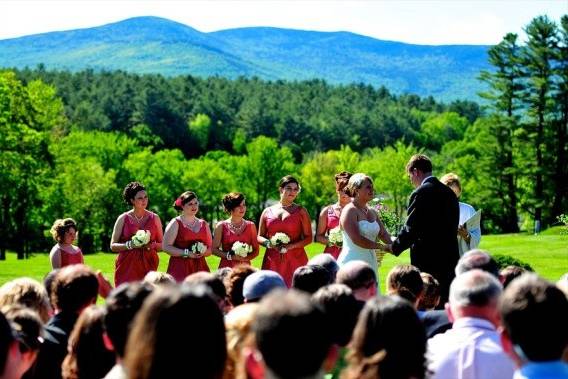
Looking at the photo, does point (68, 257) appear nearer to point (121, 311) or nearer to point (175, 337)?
point (121, 311)

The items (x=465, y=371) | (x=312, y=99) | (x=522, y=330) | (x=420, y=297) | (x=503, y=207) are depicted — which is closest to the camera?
(x=522, y=330)

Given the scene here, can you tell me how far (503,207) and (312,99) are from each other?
88.5 metres

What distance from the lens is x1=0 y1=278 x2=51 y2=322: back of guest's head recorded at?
6.06m

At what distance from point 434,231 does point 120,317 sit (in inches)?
233

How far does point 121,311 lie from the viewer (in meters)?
4.42

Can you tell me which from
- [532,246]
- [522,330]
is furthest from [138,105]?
[522,330]

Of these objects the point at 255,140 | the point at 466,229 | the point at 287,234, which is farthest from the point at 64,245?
the point at 255,140

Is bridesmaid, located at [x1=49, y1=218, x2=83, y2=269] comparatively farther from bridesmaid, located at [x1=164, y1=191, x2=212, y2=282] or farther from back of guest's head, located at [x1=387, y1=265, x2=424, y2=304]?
back of guest's head, located at [x1=387, y1=265, x2=424, y2=304]

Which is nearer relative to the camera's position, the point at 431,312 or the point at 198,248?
the point at 431,312

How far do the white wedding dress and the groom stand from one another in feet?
2.89

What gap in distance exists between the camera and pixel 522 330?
3.95 m

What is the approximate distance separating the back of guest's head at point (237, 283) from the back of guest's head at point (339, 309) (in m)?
1.37

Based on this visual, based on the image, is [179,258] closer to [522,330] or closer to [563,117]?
[522,330]

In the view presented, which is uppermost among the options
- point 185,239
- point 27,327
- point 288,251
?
point 27,327
